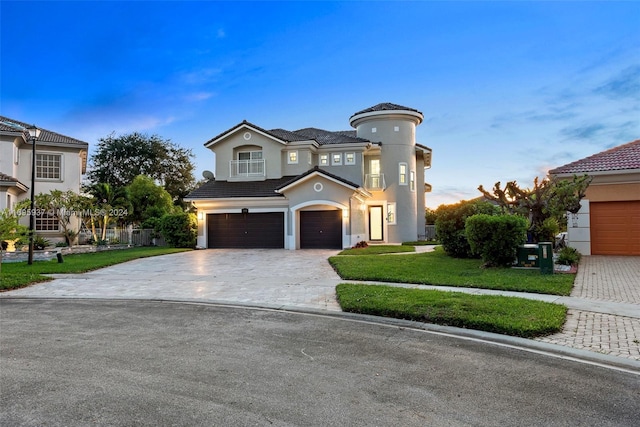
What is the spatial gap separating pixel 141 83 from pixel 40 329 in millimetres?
17846

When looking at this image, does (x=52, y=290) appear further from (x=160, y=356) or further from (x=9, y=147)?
(x=9, y=147)

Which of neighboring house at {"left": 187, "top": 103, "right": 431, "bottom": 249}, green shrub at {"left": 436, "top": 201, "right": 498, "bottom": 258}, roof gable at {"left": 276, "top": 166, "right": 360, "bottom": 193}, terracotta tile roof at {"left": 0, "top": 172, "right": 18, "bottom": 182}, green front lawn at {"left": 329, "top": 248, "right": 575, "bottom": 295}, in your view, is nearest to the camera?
green front lawn at {"left": 329, "top": 248, "right": 575, "bottom": 295}

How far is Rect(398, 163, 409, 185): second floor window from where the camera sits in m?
27.6

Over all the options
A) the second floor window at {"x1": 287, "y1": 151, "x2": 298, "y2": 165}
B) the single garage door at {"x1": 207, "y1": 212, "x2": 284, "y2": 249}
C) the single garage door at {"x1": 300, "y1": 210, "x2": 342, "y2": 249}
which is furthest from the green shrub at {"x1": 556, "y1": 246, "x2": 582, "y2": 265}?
the second floor window at {"x1": 287, "y1": 151, "x2": 298, "y2": 165}

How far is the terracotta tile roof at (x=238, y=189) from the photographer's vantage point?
81.4ft

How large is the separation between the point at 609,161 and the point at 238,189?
19.8m

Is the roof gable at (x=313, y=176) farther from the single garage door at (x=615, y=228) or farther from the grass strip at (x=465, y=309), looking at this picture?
the grass strip at (x=465, y=309)

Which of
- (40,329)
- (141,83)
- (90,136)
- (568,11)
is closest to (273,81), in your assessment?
(141,83)

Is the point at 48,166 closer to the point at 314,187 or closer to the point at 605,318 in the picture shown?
the point at 314,187

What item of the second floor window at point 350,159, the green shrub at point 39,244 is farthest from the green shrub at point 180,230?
the second floor window at point 350,159

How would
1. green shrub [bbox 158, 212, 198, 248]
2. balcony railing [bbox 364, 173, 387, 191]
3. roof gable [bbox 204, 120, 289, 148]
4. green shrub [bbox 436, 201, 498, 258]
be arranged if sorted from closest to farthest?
green shrub [bbox 436, 201, 498, 258]
green shrub [bbox 158, 212, 198, 248]
roof gable [bbox 204, 120, 289, 148]
balcony railing [bbox 364, 173, 387, 191]

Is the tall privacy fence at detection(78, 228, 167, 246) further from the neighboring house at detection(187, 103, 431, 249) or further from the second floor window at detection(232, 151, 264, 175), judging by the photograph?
the second floor window at detection(232, 151, 264, 175)

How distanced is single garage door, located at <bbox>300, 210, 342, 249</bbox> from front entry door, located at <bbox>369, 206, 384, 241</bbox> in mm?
4598

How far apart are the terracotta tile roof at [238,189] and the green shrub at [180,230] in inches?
72.1
